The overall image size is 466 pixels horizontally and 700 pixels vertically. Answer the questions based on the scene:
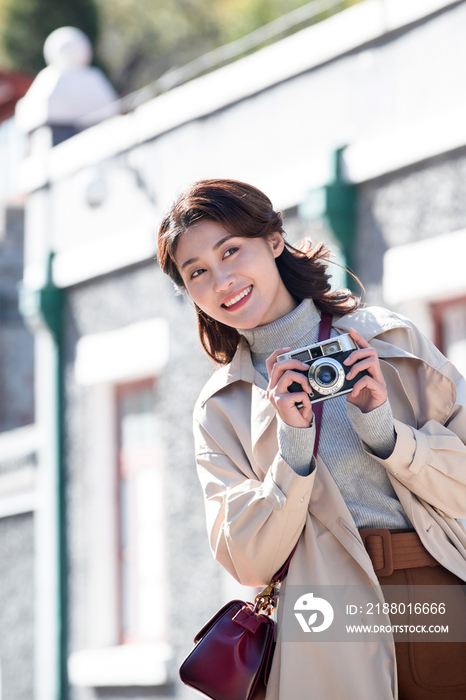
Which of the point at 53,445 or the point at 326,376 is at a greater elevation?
the point at 53,445

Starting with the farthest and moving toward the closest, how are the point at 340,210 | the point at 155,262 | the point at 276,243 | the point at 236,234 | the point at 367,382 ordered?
1. the point at 155,262
2. the point at 340,210
3. the point at 276,243
4. the point at 236,234
5. the point at 367,382

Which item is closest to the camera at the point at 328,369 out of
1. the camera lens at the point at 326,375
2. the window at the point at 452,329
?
→ the camera lens at the point at 326,375

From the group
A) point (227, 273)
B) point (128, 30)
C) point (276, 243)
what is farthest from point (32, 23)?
point (227, 273)

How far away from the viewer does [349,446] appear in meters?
2.52

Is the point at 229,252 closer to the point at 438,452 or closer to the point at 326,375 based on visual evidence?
the point at 326,375

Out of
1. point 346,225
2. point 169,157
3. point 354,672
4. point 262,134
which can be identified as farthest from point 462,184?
point 354,672

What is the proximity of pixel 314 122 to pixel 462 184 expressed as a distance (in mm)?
1354

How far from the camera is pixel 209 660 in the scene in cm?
249

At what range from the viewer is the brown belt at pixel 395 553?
2389 mm

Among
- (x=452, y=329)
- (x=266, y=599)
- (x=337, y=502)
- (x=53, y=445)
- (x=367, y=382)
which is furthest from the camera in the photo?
(x=53, y=445)

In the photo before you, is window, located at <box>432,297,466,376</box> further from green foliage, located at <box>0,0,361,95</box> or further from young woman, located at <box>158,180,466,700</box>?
green foliage, located at <box>0,0,361,95</box>

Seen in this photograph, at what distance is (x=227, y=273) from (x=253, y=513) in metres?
0.60

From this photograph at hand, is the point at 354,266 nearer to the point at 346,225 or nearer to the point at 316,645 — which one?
the point at 346,225

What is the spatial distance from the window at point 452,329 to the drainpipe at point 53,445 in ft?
12.7
